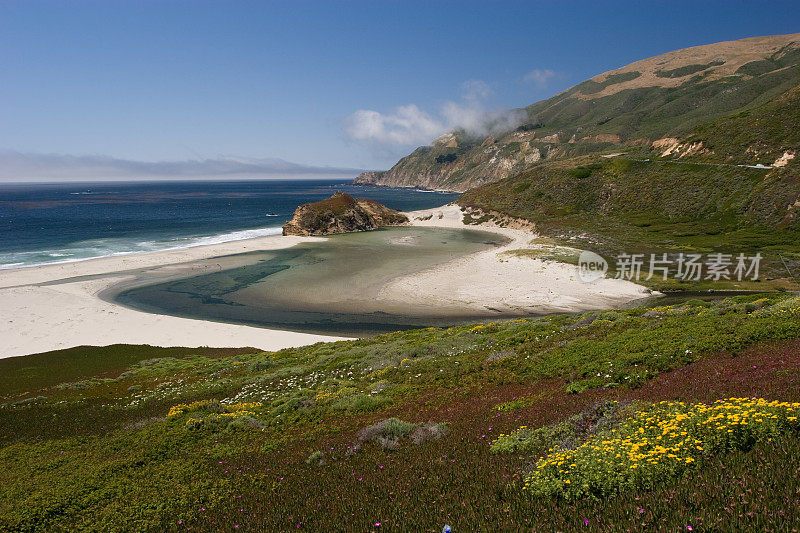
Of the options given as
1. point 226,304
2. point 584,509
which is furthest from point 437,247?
point 584,509

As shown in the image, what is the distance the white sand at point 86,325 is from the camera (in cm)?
3491

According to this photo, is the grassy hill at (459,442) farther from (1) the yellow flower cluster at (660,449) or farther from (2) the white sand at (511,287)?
(2) the white sand at (511,287)

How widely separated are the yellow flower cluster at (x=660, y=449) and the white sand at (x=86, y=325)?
30194mm

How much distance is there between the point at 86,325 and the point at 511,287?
47438 mm

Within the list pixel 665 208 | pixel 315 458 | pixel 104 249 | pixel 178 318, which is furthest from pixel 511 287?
pixel 104 249

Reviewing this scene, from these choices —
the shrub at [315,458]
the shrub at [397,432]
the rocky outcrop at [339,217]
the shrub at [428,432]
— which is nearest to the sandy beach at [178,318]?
the shrub at [397,432]

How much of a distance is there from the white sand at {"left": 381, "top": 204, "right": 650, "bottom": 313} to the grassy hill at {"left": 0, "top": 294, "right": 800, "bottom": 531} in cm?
2141

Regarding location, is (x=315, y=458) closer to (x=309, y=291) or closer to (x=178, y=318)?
(x=178, y=318)

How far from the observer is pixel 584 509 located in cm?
523

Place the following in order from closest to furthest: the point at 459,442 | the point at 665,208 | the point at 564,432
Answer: the point at 564,432 → the point at 459,442 → the point at 665,208

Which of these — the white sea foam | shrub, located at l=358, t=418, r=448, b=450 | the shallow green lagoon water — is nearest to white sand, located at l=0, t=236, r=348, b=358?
the shallow green lagoon water

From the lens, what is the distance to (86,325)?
129 ft

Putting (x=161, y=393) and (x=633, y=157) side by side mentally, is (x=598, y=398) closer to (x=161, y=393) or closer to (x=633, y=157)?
(x=161, y=393)

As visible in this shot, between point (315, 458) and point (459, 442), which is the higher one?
point (459, 442)
